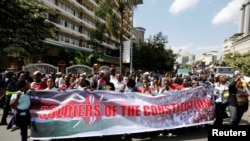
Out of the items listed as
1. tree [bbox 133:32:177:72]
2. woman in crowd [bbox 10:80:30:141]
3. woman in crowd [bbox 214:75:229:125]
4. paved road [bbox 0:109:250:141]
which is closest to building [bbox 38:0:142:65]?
tree [bbox 133:32:177:72]

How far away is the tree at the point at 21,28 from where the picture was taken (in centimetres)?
1715

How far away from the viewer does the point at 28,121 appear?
669 centimetres

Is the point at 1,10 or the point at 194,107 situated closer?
the point at 194,107

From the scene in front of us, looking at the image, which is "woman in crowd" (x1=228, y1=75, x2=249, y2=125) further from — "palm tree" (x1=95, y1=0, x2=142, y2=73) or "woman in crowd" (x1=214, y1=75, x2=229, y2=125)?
"palm tree" (x1=95, y1=0, x2=142, y2=73)

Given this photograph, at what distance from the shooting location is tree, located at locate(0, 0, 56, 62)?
56.3 feet

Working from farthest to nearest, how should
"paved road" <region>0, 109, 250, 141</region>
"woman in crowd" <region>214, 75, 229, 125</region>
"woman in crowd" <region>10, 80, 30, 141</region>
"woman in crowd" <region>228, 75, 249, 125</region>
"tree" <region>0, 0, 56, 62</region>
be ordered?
"tree" <region>0, 0, 56, 62</region> < "woman in crowd" <region>214, 75, 229, 125</region> < "woman in crowd" <region>228, 75, 249, 125</region> < "paved road" <region>0, 109, 250, 141</region> < "woman in crowd" <region>10, 80, 30, 141</region>

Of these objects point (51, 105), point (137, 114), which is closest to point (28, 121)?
point (51, 105)

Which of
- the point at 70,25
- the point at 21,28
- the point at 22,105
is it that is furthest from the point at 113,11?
the point at 70,25

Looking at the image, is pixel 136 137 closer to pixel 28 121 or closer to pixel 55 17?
pixel 28 121

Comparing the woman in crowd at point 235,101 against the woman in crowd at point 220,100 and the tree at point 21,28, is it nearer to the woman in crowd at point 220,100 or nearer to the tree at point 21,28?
the woman in crowd at point 220,100

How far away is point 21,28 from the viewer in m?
18.4

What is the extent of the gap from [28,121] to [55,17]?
37439mm

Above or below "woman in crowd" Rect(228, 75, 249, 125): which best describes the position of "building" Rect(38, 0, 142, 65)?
above

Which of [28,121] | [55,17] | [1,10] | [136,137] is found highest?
[55,17]
